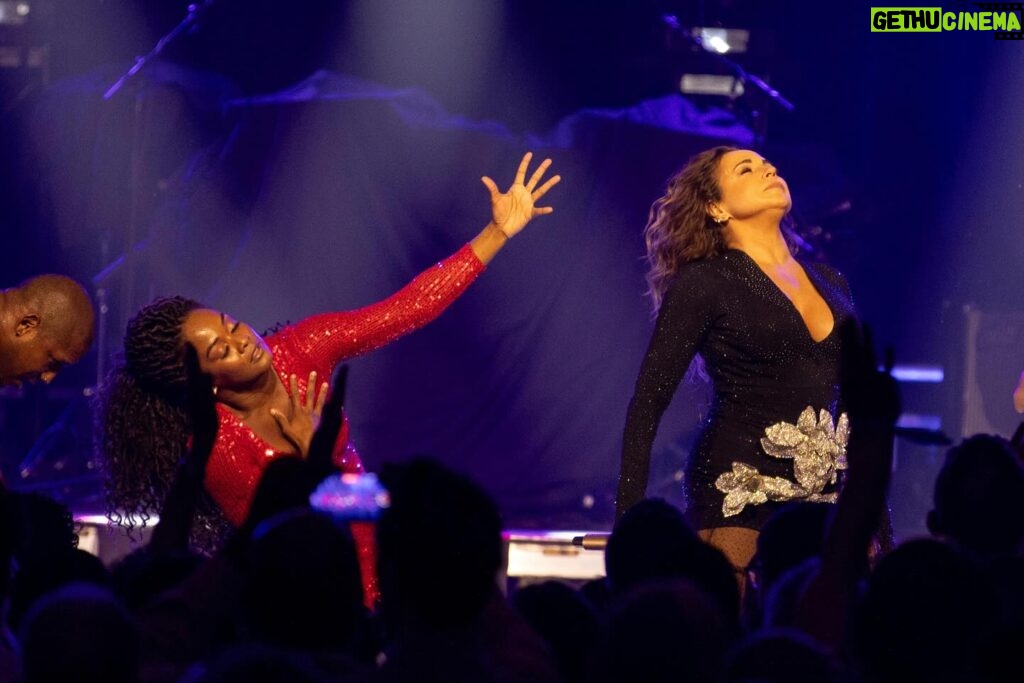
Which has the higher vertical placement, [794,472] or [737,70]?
[737,70]

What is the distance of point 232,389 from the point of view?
15.7ft

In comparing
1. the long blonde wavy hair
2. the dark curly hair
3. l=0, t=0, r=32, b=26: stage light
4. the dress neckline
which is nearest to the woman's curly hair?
the long blonde wavy hair

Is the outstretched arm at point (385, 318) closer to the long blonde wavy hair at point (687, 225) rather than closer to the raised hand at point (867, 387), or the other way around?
the long blonde wavy hair at point (687, 225)

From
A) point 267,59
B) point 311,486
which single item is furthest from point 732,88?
point 311,486

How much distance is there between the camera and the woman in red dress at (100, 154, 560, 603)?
4.73 m

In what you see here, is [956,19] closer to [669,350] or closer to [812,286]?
[812,286]

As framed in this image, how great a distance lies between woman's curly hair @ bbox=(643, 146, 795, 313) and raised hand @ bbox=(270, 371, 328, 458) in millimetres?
1209

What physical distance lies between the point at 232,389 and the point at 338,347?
44 cm

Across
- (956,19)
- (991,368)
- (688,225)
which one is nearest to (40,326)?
(688,225)

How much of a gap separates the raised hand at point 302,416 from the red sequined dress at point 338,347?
0.09 metres

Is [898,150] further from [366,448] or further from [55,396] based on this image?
[55,396]

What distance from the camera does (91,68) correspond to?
1111cm

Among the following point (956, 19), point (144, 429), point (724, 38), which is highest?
point (956, 19)

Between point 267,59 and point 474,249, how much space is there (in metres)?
5.69
